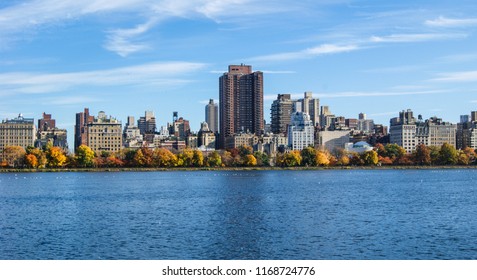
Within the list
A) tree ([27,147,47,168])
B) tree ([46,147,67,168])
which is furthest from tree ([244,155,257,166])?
tree ([27,147,47,168])

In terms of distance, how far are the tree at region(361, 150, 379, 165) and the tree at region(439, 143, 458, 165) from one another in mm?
18601

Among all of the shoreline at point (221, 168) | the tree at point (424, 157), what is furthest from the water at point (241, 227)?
the tree at point (424, 157)

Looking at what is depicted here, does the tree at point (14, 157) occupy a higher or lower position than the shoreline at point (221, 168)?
higher

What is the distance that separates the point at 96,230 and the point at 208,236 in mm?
8024

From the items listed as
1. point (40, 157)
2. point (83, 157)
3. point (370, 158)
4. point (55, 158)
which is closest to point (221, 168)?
point (83, 157)

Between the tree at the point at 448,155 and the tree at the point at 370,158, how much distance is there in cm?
1860

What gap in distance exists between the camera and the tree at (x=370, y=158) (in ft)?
639

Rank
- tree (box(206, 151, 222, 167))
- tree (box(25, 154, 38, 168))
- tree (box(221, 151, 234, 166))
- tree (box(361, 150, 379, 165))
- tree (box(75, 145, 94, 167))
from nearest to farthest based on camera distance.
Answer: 1. tree (box(25, 154, 38, 168))
2. tree (box(75, 145, 94, 167))
3. tree (box(206, 151, 222, 167))
4. tree (box(221, 151, 234, 166))
5. tree (box(361, 150, 379, 165))

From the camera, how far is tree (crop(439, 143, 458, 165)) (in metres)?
194

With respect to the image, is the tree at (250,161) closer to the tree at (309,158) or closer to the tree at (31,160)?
the tree at (309,158)

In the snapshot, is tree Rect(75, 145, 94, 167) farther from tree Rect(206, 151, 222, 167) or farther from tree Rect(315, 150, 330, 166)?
tree Rect(315, 150, 330, 166)

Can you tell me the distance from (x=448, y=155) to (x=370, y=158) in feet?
72.2
